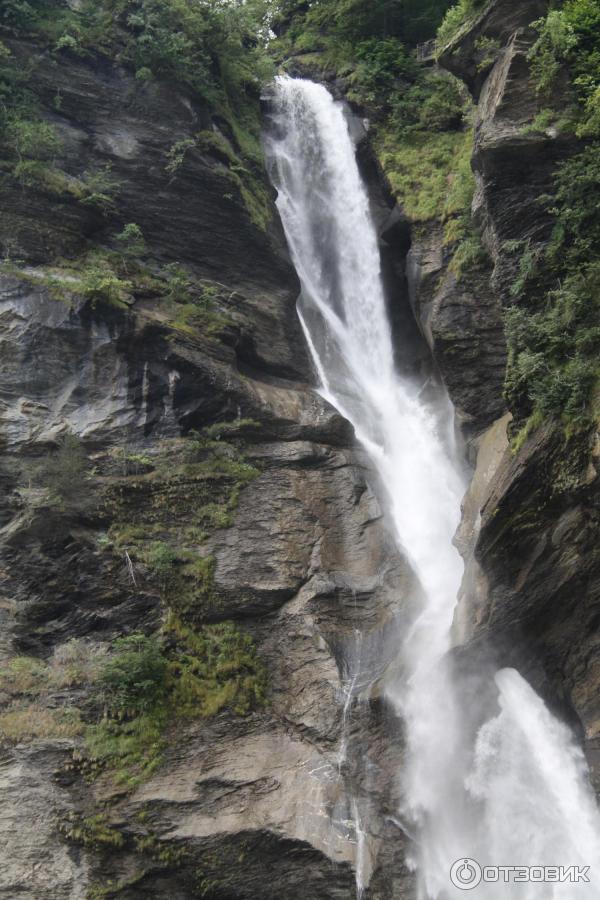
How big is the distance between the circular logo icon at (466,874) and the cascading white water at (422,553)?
0.30 ft

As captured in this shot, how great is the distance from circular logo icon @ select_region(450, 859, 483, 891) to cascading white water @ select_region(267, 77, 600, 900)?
9cm

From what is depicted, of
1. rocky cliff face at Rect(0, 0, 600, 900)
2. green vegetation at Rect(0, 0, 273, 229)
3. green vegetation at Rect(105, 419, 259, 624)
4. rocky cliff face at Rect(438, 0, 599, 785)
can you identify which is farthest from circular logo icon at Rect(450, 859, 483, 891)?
green vegetation at Rect(0, 0, 273, 229)

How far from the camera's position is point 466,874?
9852 millimetres

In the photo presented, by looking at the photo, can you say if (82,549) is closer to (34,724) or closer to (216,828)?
(34,724)

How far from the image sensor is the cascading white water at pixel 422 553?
9.81 meters

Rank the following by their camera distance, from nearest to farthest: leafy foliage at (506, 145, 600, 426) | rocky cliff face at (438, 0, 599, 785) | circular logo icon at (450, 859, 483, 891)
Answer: rocky cliff face at (438, 0, 599, 785) < circular logo icon at (450, 859, 483, 891) < leafy foliage at (506, 145, 600, 426)

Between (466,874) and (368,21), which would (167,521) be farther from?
(368,21)

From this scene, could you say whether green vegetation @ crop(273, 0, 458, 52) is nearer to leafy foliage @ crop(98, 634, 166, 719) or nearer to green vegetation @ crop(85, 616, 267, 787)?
green vegetation @ crop(85, 616, 267, 787)

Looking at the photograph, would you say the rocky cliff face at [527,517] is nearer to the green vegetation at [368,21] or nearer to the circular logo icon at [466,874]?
the circular logo icon at [466,874]

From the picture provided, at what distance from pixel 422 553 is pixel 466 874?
6089 mm

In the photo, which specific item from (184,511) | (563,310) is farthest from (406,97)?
(184,511)

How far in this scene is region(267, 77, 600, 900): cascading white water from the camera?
32.2ft

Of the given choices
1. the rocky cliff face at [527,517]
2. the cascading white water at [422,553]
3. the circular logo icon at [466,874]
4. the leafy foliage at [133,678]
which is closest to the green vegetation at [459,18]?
the rocky cliff face at [527,517]

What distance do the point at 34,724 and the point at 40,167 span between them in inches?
505
